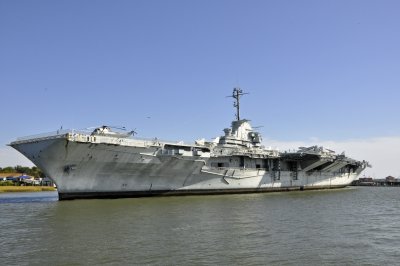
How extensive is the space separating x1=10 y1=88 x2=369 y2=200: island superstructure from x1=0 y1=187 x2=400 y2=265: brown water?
5003 mm

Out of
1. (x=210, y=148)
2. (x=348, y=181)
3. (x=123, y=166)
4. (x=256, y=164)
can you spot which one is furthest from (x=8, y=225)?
(x=348, y=181)

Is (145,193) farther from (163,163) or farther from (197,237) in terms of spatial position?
(197,237)

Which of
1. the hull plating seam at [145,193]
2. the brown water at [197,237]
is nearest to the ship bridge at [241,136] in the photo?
the hull plating seam at [145,193]

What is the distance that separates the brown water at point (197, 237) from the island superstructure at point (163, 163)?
16.4ft

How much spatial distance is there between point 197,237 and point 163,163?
1402 centimetres

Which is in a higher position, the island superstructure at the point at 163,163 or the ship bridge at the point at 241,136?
the ship bridge at the point at 241,136

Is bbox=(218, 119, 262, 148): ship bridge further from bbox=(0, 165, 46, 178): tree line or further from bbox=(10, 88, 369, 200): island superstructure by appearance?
bbox=(0, 165, 46, 178): tree line

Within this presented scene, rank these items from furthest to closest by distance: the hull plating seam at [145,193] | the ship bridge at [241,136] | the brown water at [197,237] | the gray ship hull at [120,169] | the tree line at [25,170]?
the tree line at [25,170]
the ship bridge at [241,136]
the hull plating seam at [145,193]
the gray ship hull at [120,169]
the brown water at [197,237]

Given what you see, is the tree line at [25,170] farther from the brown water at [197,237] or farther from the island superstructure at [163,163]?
the brown water at [197,237]

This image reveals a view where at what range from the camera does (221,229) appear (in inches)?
520

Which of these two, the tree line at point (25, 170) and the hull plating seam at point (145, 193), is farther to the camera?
the tree line at point (25, 170)

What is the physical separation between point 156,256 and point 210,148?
19.5 m

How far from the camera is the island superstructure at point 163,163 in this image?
2250cm

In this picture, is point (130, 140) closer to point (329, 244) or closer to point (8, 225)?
point (8, 225)
